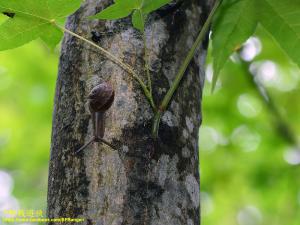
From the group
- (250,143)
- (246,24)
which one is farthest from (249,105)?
(246,24)

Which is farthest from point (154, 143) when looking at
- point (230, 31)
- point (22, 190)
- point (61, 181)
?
point (22, 190)

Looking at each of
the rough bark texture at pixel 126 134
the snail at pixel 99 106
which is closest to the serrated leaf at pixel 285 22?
the rough bark texture at pixel 126 134

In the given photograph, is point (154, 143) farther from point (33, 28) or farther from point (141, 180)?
point (33, 28)

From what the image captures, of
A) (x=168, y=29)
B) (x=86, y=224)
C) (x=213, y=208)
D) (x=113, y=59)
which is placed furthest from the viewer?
(x=213, y=208)

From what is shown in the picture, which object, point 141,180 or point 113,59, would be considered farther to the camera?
point 113,59

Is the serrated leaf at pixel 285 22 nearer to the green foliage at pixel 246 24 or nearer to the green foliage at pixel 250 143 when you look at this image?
the green foliage at pixel 246 24

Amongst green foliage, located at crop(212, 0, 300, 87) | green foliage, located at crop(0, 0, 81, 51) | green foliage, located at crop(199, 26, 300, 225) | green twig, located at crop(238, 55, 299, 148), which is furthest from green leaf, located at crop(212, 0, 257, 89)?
green foliage, located at crop(199, 26, 300, 225)

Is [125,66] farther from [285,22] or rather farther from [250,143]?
[250,143]
